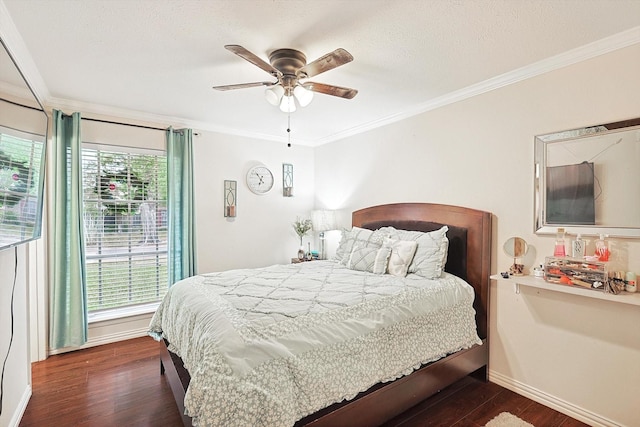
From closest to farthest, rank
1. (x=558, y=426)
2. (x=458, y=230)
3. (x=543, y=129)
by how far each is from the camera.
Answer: (x=558, y=426), (x=543, y=129), (x=458, y=230)

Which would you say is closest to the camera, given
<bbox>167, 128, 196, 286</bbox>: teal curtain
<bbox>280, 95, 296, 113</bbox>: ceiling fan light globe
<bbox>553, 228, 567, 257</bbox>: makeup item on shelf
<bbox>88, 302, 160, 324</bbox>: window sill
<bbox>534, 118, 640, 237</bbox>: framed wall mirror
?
<bbox>534, 118, 640, 237</bbox>: framed wall mirror

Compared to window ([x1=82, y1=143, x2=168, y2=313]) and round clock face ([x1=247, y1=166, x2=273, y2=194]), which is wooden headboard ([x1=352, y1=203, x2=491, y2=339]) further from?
window ([x1=82, y1=143, x2=168, y2=313])

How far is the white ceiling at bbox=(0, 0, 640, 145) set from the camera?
172 cm

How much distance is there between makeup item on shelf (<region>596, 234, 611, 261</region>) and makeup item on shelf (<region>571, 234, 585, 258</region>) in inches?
3.2

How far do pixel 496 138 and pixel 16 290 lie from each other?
3835 millimetres

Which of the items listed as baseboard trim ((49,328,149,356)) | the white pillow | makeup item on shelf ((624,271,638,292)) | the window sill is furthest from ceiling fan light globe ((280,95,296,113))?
baseboard trim ((49,328,149,356))

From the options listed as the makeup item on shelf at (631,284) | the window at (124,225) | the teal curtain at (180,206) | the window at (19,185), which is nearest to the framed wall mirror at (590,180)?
the makeup item on shelf at (631,284)

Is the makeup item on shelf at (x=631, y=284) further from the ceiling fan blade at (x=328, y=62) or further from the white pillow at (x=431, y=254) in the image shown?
the ceiling fan blade at (x=328, y=62)

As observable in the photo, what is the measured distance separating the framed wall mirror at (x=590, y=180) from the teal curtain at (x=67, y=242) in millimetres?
4168

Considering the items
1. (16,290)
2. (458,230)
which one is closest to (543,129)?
(458,230)

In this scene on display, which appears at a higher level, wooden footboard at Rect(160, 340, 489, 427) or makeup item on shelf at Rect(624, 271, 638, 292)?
makeup item on shelf at Rect(624, 271, 638, 292)

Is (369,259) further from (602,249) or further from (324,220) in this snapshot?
(602,249)

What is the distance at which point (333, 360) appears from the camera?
1.71 meters

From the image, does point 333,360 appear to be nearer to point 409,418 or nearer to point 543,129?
point 409,418
